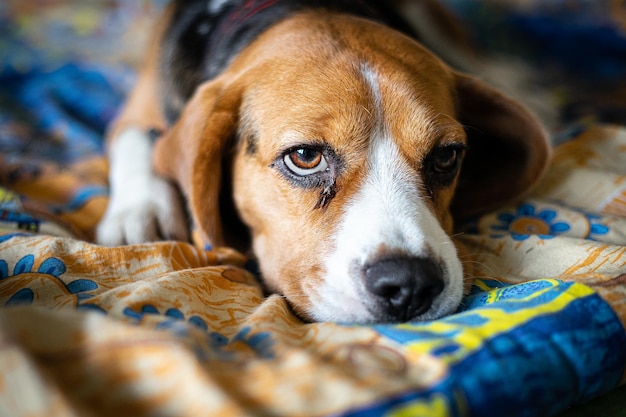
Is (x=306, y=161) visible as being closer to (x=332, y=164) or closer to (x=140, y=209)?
(x=332, y=164)

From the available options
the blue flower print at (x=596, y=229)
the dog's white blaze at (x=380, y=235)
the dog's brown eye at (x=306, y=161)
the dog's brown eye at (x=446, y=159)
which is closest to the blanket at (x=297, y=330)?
the blue flower print at (x=596, y=229)

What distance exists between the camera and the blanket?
3.80ft

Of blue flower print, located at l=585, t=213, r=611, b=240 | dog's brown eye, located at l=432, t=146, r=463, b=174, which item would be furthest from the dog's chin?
blue flower print, located at l=585, t=213, r=611, b=240

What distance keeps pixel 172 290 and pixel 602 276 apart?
123cm

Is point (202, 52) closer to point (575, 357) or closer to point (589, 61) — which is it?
point (575, 357)

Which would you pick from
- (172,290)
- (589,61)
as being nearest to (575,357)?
(172,290)

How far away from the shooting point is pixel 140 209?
2439mm

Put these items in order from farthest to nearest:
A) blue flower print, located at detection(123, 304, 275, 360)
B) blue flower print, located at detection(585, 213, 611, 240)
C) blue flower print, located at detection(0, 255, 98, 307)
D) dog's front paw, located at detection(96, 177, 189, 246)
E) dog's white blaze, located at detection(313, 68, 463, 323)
→ dog's front paw, located at detection(96, 177, 189, 246), blue flower print, located at detection(585, 213, 611, 240), dog's white blaze, located at detection(313, 68, 463, 323), blue flower print, located at detection(0, 255, 98, 307), blue flower print, located at detection(123, 304, 275, 360)

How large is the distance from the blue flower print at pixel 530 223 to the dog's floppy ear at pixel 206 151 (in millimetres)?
1125

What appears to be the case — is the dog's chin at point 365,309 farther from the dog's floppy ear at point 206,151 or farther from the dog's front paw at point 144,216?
the dog's front paw at point 144,216

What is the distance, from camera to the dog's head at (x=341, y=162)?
5.76 feet

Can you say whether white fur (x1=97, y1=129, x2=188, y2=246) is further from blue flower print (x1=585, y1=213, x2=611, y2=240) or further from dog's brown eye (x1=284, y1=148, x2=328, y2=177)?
blue flower print (x1=585, y1=213, x2=611, y2=240)

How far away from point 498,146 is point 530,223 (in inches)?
19.0

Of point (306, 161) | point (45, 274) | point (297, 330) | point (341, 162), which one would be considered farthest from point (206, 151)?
point (297, 330)
